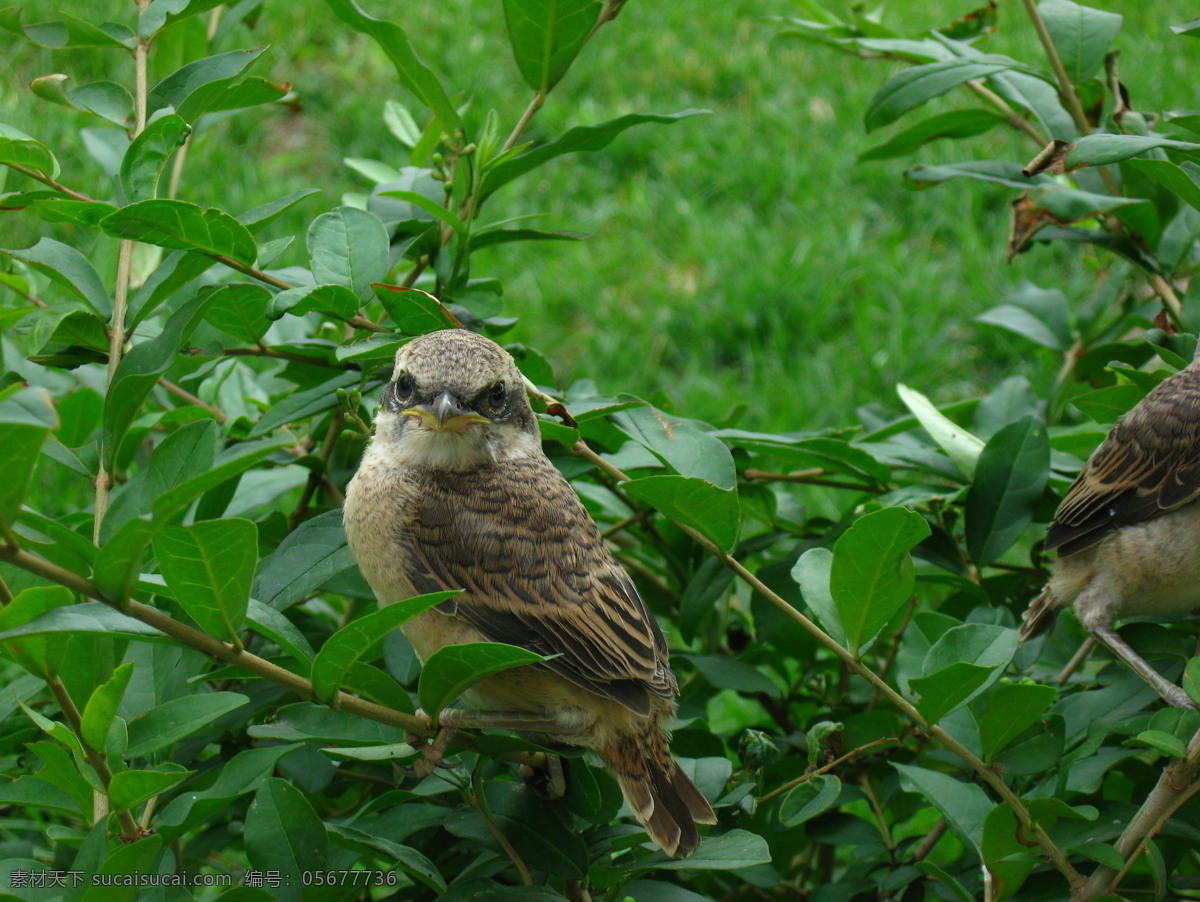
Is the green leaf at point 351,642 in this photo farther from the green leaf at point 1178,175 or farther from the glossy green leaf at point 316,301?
the green leaf at point 1178,175

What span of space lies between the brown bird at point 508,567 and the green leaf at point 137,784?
21.9 inches

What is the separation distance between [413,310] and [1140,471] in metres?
1.76

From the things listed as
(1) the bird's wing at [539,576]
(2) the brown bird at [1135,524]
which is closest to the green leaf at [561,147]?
(1) the bird's wing at [539,576]

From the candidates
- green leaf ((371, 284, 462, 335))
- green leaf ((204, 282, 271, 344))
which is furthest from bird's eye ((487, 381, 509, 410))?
green leaf ((204, 282, 271, 344))

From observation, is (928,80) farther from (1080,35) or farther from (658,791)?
(658,791)

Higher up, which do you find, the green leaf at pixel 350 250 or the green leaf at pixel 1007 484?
the green leaf at pixel 350 250

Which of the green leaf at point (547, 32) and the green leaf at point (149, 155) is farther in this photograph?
the green leaf at point (547, 32)

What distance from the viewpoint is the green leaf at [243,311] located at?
8.29ft

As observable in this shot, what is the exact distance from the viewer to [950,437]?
2.99 meters

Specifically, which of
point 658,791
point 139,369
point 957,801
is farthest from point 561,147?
point 957,801

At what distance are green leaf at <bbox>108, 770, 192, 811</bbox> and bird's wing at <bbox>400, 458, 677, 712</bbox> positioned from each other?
766 millimetres

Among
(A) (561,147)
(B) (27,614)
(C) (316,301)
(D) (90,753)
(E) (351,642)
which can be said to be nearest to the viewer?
(B) (27,614)

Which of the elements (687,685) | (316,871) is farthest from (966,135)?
(316,871)

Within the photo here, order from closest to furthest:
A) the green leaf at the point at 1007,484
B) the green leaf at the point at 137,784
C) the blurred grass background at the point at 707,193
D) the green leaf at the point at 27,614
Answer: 1. the green leaf at the point at 27,614
2. the green leaf at the point at 137,784
3. the green leaf at the point at 1007,484
4. the blurred grass background at the point at 707,193
